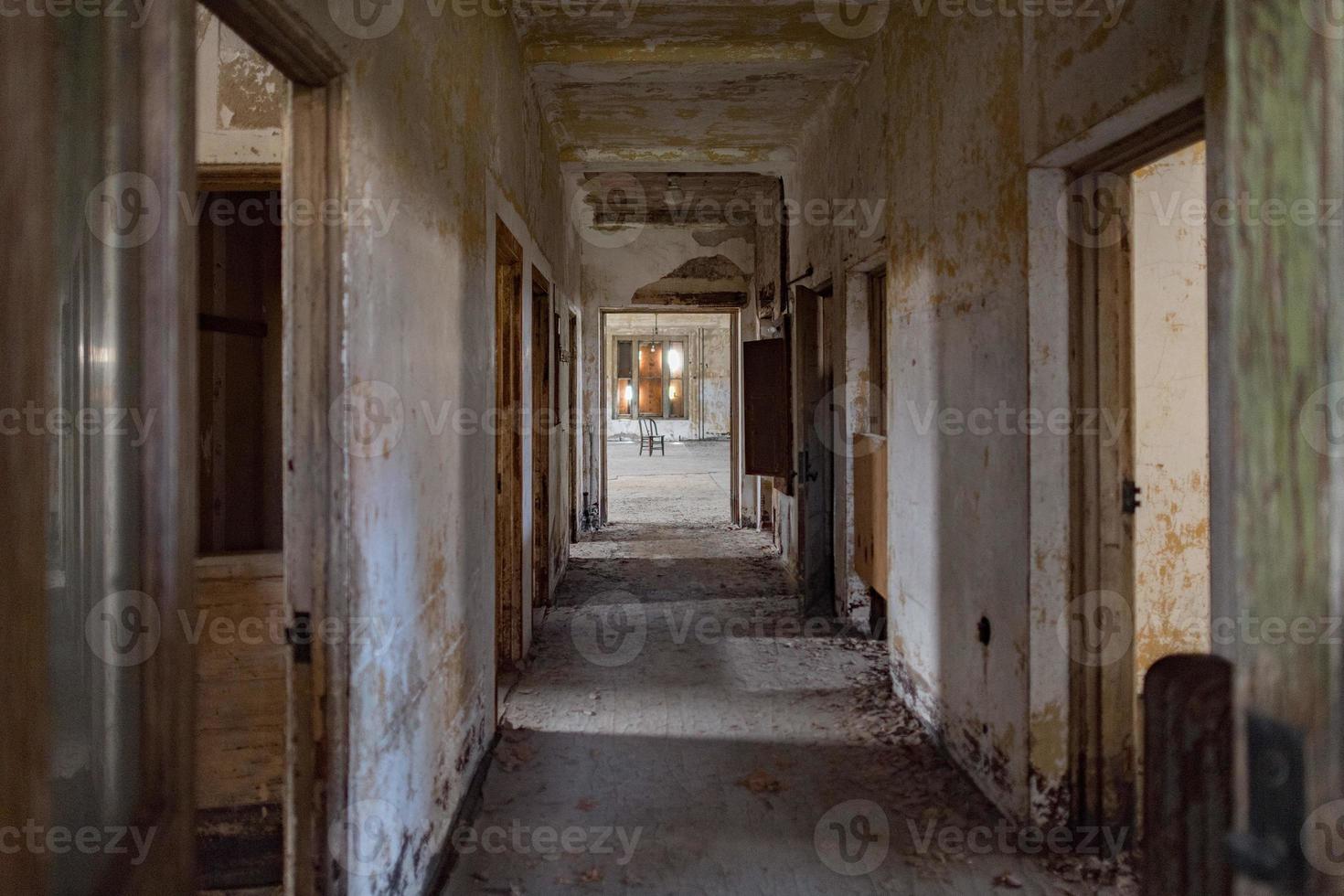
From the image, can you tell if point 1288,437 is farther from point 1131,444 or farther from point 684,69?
point 684,69

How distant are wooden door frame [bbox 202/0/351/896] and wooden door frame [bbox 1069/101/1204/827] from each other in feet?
6.52

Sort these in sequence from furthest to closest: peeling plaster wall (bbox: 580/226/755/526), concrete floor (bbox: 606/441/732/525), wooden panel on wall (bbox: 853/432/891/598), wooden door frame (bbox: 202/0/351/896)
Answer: concrete floor (bbox: 606/441/732/525)
peeling plaster wall (bbox: 580/226/755/526)
wooden panel on wall (bbox: 853/432/891/598)
wooden door frame (bbox: 202/0/351/896)

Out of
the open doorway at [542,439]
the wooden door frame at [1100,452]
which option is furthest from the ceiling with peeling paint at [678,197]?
the wooden door frame at [1100,452]

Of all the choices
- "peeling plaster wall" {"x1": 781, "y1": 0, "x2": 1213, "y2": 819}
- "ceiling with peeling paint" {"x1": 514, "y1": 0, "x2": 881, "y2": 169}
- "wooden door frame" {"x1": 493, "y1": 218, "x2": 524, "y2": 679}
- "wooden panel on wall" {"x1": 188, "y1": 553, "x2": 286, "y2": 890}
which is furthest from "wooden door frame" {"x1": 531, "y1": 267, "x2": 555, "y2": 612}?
"wooden panel on wall" {"x1": 188, "y1": 553, "x2": 286, "y2": 890}

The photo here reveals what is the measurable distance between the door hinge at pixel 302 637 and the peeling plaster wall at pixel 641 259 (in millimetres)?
6267

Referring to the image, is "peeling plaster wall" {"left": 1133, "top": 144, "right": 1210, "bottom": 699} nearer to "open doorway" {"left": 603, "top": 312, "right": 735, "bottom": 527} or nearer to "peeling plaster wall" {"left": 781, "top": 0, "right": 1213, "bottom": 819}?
"peeling plaster wall" {"left": 781, "top": 0, "right": 1213, "bottom": 819}

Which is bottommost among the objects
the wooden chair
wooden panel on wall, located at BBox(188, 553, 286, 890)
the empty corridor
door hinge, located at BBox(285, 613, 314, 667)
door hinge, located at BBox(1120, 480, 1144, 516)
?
the empty corridor

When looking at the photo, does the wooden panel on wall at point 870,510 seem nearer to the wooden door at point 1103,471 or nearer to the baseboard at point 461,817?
the wooden door at point 1103,471

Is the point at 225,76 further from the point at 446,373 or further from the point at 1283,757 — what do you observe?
the point at 1283,757

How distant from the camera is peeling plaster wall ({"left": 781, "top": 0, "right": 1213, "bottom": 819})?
208 centimetres

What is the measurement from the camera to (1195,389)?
96.0 inches

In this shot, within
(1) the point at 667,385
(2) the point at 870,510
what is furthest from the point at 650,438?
(2) the point at 870,510

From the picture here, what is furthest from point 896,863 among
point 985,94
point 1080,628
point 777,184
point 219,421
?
point 777,184

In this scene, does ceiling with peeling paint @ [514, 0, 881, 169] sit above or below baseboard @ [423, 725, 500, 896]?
above
